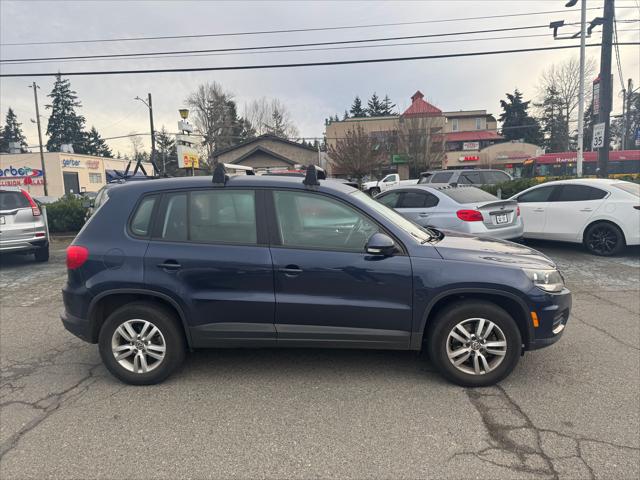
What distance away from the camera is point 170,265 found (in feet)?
11.1

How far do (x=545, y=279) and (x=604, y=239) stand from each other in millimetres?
6005

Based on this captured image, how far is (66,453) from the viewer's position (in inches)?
105

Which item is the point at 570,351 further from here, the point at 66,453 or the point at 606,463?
the point at 66,453

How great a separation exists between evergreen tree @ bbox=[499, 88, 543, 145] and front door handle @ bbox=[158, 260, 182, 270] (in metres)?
65.3

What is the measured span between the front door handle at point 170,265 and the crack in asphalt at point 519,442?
245cm

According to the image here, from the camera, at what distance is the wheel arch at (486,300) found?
10.6 ft

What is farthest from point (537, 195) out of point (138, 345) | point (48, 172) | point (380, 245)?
point (48, 172)

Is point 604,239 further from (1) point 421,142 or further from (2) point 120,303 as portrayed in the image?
(1) point 421,142

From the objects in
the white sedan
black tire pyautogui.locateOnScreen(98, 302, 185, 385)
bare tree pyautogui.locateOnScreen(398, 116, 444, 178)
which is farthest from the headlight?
bare tree pyautogui.locateOnScreen(398, 116, 444, 178)

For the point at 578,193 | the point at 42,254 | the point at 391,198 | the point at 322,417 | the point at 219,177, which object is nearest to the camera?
the point at 322,417

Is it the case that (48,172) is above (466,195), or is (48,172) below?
above

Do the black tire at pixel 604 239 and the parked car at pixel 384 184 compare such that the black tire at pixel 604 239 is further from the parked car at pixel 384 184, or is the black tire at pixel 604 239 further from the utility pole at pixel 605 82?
the utility pole at pixel 605 82

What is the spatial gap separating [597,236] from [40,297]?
401 inches

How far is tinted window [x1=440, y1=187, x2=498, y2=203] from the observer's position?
7327mm
